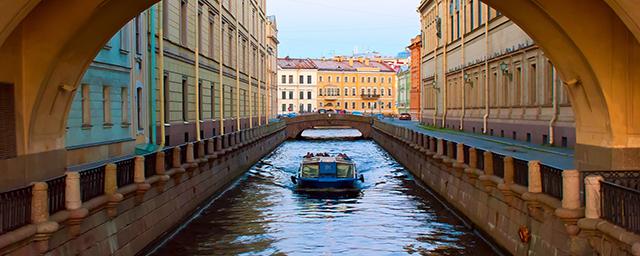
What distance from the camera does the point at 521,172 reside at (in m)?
14.8

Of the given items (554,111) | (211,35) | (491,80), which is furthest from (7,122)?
(491,80)

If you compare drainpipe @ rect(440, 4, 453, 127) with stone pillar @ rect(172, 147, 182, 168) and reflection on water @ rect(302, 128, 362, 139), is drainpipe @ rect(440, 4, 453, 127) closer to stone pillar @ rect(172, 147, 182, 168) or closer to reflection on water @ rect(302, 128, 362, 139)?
reflection on water @ rect(302, 128, 362, 139)

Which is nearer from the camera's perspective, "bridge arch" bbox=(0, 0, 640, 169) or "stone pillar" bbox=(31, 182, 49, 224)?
"stone pillar" bbox=(31, 182, 49, 224)

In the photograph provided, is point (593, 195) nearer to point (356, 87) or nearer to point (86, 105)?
point (86, 105)

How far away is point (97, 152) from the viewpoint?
21000 millimetres

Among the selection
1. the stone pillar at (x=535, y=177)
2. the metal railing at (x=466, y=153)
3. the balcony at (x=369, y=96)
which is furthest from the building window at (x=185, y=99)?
the balcony at (x=369, y=96)

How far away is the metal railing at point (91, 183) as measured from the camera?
500 inches

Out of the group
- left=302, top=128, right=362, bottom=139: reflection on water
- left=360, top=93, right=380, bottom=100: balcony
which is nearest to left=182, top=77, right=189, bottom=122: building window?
left=302, top=128, right=362, bottom=139: reflection on water

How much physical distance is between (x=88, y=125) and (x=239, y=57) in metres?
31.1

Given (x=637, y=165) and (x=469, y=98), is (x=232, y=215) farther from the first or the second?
(x=469, y=98)

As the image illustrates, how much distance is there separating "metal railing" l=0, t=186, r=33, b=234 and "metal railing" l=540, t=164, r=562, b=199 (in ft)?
27.1

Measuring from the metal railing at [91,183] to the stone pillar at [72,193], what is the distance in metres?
0.63

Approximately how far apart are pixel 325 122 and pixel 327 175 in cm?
5085

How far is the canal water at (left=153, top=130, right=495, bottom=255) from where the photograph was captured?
17.4m
